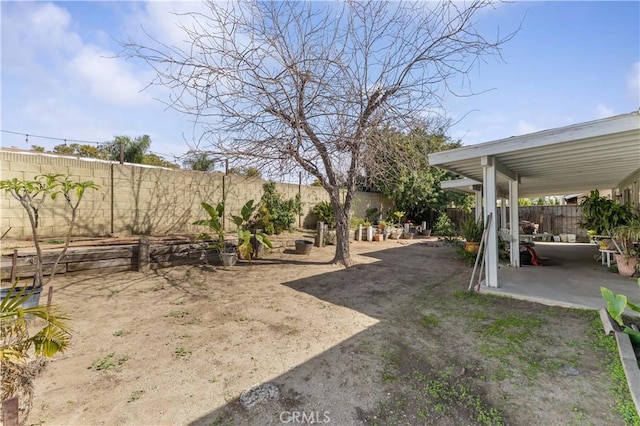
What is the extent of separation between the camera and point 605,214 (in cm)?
678

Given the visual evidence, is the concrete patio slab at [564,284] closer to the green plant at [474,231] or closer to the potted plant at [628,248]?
the potted plant at [628,248]

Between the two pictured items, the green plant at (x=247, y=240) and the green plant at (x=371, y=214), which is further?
the green plant at (x=371, y=214)

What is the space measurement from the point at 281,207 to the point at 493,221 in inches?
272

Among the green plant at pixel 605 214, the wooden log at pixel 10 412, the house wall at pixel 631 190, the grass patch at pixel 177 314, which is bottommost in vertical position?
the grass patch at pixel 177 314

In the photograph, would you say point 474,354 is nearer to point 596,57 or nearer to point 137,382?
point 137,382

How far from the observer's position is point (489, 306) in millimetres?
4336

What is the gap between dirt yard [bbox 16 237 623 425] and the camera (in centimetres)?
219

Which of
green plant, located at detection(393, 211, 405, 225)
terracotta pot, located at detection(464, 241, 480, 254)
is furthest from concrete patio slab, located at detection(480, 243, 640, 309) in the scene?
green plant, located at detection(393, 211, 405, 225)

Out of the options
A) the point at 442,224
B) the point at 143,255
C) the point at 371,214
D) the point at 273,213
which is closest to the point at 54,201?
the point at 143,255

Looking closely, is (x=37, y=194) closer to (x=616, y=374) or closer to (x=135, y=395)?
(x=135, y=395)

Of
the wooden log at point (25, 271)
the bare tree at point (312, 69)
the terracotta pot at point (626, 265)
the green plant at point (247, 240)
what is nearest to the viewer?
the wooden log at point (25, 271)

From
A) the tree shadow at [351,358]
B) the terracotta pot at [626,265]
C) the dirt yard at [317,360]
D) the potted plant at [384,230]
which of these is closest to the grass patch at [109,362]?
the dirt yard at [317,360]

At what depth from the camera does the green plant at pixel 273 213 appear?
9.68 metres

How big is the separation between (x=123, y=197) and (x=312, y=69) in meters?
5.66
